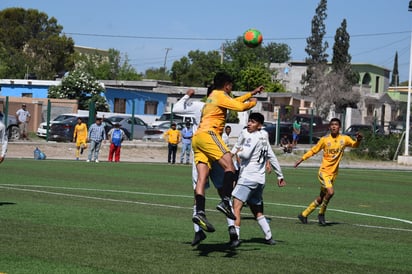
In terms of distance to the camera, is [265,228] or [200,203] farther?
[265,228]

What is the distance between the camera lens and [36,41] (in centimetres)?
11575

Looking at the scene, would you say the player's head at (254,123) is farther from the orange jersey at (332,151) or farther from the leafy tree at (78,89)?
the leafy tree at (78,89)

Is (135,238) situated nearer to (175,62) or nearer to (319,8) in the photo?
(319,8)

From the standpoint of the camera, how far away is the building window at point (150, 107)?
72500 mm

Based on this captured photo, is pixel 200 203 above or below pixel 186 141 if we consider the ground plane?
below

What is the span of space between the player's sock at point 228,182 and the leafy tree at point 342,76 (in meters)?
87.7

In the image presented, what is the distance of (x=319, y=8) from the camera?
106125mm

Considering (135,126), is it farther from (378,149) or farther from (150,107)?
(150,107)

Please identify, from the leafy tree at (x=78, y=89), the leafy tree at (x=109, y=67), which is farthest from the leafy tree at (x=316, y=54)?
the leafy tree at (x=78, y=89)

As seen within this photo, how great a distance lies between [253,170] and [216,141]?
1.23 meters

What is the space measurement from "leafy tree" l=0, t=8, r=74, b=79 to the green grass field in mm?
93494

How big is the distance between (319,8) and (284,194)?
8663 centimetres

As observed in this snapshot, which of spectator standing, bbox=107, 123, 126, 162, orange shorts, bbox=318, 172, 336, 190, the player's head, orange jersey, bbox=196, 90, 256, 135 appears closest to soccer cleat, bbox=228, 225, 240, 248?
orange jersey, bbox=196, 90, 256, 135

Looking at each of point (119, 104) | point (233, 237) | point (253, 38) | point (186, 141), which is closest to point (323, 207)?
point (253, 38)
